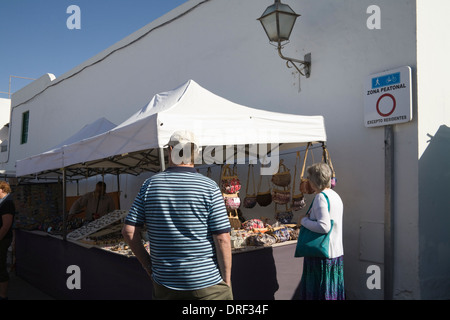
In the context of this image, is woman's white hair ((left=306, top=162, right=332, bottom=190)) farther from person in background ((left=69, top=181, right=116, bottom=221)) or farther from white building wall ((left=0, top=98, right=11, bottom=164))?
→ white building wall ((left=0, top=98, right=11, bottom=164))

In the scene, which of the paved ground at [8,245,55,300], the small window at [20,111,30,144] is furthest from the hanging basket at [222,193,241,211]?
the small window at [20,111,30,144]

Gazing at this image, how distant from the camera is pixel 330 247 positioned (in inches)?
127

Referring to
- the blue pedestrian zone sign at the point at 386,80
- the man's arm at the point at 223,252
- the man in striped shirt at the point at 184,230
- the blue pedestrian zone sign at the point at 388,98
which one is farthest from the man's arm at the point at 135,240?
the blue pedestrian zone sign at the point at 386,80

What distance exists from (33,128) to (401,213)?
46.0 feet

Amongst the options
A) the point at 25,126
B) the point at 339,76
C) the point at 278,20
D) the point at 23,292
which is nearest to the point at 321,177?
the point at 339,76

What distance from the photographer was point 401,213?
433 cm

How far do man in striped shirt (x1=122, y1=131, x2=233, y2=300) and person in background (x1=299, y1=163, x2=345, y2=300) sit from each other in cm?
115

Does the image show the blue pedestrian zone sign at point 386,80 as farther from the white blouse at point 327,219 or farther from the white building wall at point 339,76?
the white blouse at point 327,219

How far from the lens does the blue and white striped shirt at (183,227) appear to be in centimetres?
220

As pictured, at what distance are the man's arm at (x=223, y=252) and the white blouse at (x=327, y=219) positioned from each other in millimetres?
1137

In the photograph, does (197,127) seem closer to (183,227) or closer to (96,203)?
(183,227)

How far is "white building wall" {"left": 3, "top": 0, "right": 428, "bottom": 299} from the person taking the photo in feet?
14.3

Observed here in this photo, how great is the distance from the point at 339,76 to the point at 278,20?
3.56 feet
